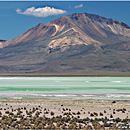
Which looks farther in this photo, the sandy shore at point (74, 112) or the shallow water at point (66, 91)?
the shallow water at point (66, 91)

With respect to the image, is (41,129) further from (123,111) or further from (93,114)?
(123,111)

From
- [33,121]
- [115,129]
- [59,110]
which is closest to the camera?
[115,129]

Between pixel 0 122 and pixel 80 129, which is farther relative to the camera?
pixel 0 122

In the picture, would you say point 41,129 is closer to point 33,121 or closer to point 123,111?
point 33,121

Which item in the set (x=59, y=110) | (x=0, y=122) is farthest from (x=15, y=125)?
(x=59, y=110)

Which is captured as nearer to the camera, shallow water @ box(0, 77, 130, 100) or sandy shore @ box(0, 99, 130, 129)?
sandy shore @ box(0, 99, 130, 129)

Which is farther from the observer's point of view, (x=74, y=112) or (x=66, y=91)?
(x=66, y=91)

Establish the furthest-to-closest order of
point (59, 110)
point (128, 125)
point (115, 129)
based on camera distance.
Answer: point (59, 110), point (128, 125), point (115, 129)

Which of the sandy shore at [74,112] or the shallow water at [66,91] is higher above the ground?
the shallow water at [66,91]

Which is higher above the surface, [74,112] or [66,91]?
[66,91]

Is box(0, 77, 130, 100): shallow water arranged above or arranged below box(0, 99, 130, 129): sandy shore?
above
